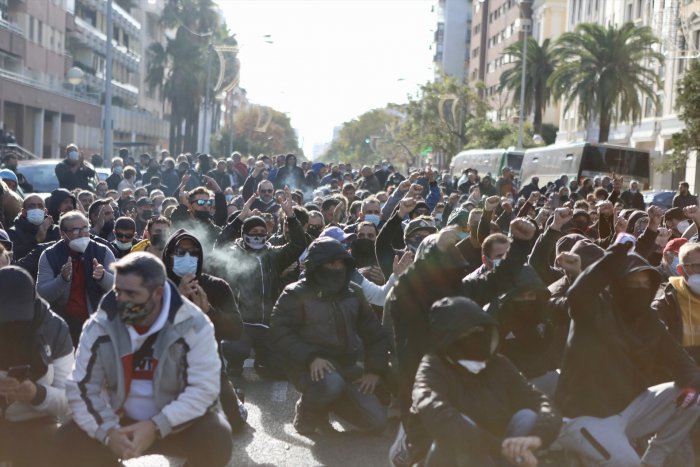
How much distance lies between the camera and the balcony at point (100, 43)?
68363mm

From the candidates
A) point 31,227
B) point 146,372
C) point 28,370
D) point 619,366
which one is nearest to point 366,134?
point 31,227

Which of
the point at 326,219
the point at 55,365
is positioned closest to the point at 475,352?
the point at 55,365

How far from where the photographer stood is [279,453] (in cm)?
760

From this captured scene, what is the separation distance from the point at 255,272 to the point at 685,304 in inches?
149

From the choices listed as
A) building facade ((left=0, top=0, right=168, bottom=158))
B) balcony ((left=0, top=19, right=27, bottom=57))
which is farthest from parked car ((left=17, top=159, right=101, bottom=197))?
balcony ((left=0, top=19, right=27, bottom=57))

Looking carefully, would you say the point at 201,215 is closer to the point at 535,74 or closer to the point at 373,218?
the point at 373,218

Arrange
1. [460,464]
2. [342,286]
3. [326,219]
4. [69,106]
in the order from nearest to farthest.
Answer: [460,464]
[342,286]
[326,219]
[69,106]

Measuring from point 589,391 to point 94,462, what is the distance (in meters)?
2.69

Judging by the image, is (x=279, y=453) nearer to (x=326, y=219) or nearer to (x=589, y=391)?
(x=589, y=391)

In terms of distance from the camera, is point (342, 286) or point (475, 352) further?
point (342, 286)

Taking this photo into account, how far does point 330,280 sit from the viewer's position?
809cm

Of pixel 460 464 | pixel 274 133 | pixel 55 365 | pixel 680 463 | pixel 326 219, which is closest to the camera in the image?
pixel 460 464

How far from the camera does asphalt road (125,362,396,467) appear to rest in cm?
738

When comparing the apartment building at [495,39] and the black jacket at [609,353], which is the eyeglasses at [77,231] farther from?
the apartment building at [495,39]
